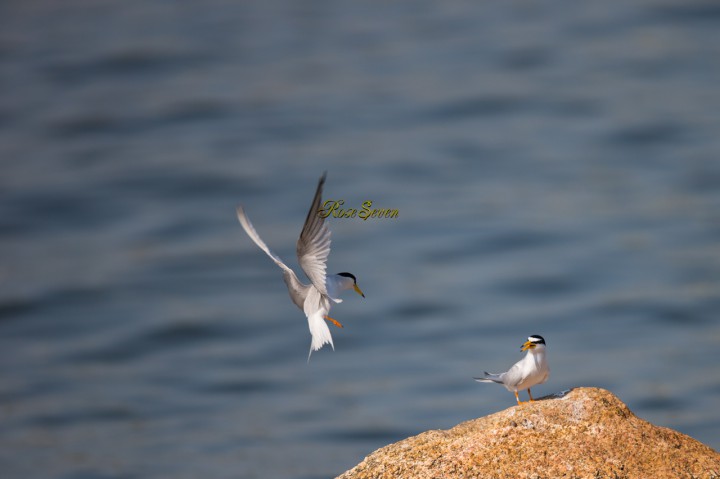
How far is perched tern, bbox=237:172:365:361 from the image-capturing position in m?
5.48

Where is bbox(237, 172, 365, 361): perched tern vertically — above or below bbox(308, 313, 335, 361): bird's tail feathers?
above

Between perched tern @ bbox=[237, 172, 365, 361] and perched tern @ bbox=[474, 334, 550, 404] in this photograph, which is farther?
perched tern @ bbox=[474, 334, 550, 404]

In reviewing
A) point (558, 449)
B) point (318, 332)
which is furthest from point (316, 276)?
point (558, 449)

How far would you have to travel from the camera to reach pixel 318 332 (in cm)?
564

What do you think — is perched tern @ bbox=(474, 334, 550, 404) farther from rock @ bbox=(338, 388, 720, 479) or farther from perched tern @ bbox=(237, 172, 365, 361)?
perched tern @ bbox=(237, 172, 365, 361)

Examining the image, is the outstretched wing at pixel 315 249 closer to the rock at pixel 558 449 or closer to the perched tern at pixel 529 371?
the perched tern at pixel 529 371

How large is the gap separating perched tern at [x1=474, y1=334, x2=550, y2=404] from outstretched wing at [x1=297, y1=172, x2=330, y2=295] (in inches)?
103

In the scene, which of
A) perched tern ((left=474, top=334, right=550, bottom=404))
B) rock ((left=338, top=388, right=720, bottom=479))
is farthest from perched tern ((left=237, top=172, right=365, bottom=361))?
rock ((left=338, top=388, right=720, bottom=479))

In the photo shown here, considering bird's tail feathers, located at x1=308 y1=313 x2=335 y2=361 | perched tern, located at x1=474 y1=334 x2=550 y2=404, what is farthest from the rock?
bird's tail feathers, located at x1=308 y1=313 x2=335 y2=361

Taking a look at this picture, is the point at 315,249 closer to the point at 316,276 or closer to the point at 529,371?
the point at 316,276

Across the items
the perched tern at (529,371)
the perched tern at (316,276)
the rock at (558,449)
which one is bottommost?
the rock at (558,449)

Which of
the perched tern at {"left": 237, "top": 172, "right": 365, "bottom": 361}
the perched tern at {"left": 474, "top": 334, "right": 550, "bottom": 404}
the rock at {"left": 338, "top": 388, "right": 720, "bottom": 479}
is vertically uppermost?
the perched tern at {"left": 237, "top": 172, "right": 365, "bottom": 361}

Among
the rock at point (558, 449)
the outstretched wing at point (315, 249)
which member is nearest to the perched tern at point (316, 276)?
the outstretched wing at point (315, 249)

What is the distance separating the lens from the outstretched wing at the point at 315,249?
18.0 feet
